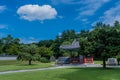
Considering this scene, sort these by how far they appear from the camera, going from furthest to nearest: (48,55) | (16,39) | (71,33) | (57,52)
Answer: (71,33), (16,39), (57,52), (48,55)

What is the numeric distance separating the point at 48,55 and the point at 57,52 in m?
11.7

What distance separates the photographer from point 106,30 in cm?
2325

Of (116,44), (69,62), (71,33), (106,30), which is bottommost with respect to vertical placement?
(69,62)

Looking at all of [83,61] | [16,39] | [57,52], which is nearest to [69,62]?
[83,61]

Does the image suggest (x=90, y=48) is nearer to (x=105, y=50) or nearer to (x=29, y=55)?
(x=105, y=50)

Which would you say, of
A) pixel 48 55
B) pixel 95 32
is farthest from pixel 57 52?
pixel 95 32

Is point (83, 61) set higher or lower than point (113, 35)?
lower

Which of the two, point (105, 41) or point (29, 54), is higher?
point (105, 41)

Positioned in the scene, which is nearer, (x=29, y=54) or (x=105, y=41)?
(x=105, y=41)

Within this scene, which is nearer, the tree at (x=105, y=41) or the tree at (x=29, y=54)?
the tree at (x=105, y=41)

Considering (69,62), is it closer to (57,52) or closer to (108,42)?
(108,42)

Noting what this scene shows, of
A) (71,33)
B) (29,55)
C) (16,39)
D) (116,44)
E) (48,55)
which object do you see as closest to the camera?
(116,44)

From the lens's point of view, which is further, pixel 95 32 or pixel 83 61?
pixel 83 61

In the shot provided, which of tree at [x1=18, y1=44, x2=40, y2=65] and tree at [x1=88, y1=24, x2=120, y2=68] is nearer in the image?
tree at [x1=88, y1=24, x2=120, y2=68]
